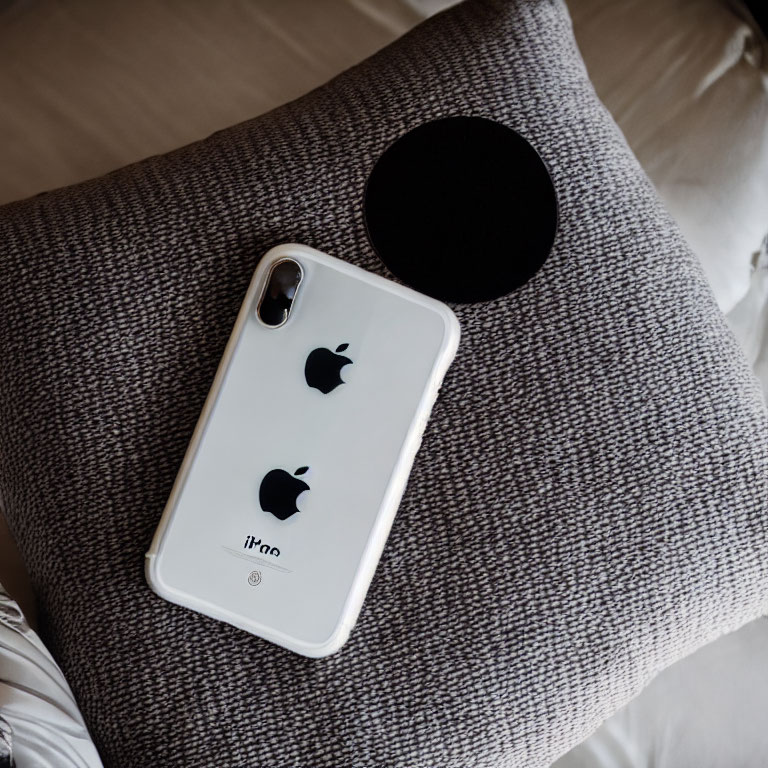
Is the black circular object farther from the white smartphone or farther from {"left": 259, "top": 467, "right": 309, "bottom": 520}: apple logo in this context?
{"left": 259, "top": 467, "right": 309, "bottom": 520}: apple logo

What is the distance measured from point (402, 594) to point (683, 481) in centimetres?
19

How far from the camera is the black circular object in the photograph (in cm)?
47

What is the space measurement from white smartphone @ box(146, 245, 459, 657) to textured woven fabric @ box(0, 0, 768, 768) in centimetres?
2

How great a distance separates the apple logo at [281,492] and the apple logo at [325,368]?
57 millimetres

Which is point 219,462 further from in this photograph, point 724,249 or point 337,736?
point 724,249

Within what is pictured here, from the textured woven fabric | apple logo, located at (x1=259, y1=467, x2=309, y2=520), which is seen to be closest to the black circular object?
the textured woven fabric

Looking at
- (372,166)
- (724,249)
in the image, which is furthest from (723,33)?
(372,166)

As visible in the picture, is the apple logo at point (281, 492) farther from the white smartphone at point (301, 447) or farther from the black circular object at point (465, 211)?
the black circular object at point (465, 211)

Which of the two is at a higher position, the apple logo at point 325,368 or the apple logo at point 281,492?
the apple logo at point 325,368

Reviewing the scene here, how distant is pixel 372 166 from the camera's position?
48 cm

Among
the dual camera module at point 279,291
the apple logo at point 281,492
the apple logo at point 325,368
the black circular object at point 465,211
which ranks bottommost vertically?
the apple logo at point 281,492

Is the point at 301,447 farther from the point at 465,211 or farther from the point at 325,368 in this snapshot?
the point at 465,211

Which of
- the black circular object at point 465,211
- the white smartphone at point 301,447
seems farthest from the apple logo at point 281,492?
the black circular object at point 465,211

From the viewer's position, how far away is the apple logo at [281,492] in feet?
1.55
